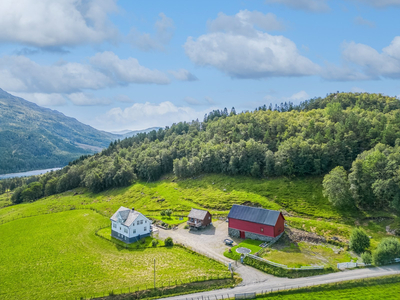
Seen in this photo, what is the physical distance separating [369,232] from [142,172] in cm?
10239

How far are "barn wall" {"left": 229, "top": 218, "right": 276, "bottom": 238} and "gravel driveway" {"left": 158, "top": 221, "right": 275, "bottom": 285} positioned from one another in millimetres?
2958

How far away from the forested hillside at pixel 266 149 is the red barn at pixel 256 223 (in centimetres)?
2411

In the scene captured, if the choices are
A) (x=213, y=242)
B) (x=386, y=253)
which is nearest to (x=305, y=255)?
(x=386, y=253)

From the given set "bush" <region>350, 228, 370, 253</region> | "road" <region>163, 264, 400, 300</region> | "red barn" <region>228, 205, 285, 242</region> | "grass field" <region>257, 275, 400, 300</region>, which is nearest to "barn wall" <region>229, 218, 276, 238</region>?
"red barn" <region>228, 205, 285, 242</region>

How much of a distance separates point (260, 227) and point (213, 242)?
37.0 ft

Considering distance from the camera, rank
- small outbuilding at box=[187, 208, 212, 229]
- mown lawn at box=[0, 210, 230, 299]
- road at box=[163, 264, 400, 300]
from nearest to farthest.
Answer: road at box=[163, 264, 400, 300], mown lawn at box=[0, 210, 230, 299], small outbuilding at box=[187, 208, 212, 229]

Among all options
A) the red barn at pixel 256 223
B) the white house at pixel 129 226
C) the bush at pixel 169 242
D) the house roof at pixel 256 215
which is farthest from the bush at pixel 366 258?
the white house at pixel 129 226

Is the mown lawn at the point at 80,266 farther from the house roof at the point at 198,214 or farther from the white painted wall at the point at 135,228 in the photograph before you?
the house roof at the point at 198,214

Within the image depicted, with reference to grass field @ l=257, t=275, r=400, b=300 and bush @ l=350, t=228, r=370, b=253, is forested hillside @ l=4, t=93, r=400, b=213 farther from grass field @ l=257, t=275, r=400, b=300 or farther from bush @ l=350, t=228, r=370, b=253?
grass field @ l=257, t=275, r=400, b=300

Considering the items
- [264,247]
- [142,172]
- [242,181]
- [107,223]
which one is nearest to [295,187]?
[242,181]

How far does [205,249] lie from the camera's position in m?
58.9

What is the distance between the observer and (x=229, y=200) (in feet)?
292

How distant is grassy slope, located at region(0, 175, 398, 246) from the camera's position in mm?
65000

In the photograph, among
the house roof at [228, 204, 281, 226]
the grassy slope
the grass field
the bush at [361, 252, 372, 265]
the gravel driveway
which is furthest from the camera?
the grassy slope
